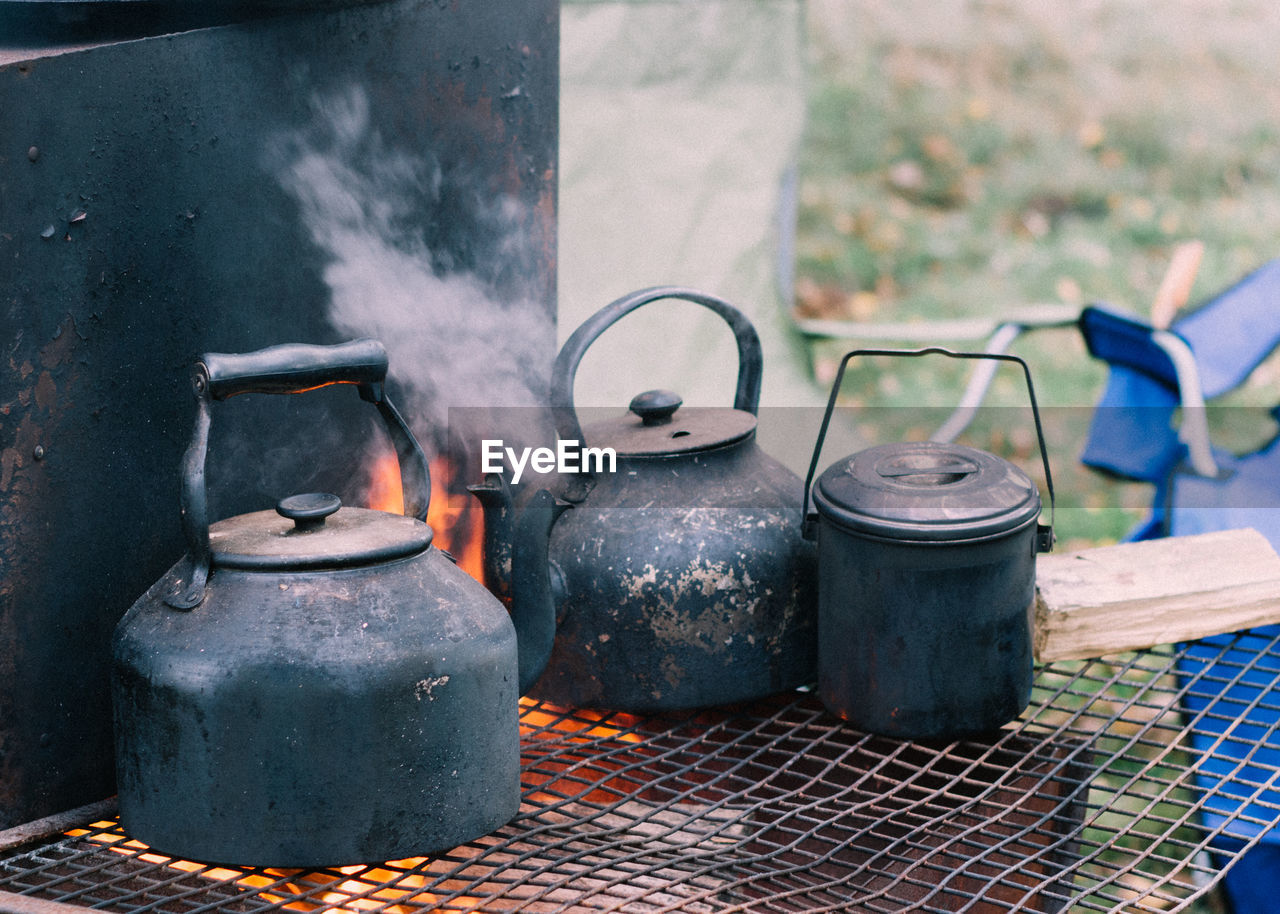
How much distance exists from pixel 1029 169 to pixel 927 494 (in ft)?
18.3

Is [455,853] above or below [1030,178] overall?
below

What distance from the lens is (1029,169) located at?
7.20 metres

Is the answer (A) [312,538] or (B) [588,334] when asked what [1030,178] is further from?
(A) [312,538]

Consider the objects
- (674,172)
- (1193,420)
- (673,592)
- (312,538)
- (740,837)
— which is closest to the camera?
(312,538)

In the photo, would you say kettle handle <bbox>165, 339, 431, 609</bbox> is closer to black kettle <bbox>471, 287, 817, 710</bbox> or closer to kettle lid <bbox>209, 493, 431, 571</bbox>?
kettle lid <bbox>209, 493, 431, 571</bbox>

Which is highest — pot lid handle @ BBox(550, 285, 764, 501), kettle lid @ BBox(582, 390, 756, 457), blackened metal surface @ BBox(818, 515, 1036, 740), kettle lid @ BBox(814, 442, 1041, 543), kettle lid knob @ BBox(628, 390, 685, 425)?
pot lid handle @ BBox(550, 285, 764, 501)

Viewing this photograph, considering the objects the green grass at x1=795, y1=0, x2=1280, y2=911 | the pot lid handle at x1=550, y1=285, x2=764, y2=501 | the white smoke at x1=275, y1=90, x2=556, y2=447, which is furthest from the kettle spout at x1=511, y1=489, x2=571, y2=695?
the green grass at x1=795, y1=0, x2=1280, y2=911

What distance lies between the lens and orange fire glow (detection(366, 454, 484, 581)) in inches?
91.7

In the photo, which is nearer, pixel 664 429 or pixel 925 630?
pixel 925 630

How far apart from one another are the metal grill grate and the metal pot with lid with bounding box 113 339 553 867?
0.06m

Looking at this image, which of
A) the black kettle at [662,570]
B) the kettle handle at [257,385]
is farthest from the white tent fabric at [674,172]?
the kettle handle at [257,385]

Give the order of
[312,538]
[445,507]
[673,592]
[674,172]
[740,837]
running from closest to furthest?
[312,538]
[740,837]
[673,592]
[445,507]
[674,172]

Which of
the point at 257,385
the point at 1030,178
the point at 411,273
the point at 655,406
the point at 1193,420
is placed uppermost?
the point at 1030,178

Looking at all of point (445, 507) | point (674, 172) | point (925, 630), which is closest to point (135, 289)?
point (445, 507)
